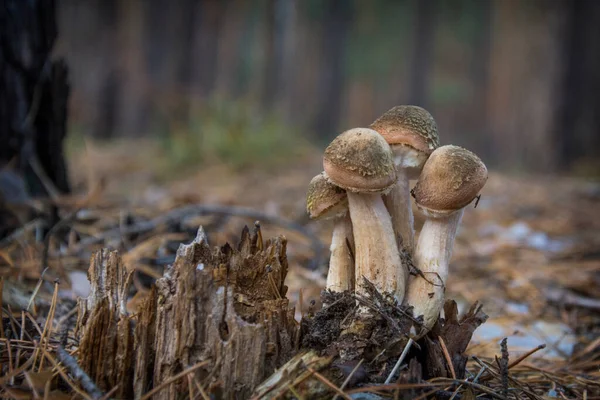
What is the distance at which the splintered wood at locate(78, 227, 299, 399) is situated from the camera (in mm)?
1117

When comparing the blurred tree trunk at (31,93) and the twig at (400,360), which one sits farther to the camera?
the blurred tree trunk at (31,93)

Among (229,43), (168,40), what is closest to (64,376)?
(168,40)

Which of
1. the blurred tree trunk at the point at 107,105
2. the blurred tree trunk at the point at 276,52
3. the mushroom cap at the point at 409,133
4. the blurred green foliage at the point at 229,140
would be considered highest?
the blurred tree trunk at the point at 276,52

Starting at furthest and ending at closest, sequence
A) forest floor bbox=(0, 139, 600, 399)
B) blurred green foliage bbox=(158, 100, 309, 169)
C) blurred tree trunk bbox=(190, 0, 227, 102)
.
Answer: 1. blurred tree trunk bbox=(190, 0, 227, 102)
2. blurred green foliage bbox=(158, 100, 309, 169)
3. forest floor bbox=(0, 139, 600, 399)

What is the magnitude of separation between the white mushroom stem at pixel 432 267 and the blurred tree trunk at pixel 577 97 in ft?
29.8

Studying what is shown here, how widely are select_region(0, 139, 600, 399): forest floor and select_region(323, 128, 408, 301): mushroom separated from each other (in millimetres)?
302

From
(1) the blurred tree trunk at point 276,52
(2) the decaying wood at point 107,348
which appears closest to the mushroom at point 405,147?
(2) the decaying wood at point 107,348

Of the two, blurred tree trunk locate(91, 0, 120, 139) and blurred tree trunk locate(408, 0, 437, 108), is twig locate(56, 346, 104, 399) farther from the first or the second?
blurred tree trunk locate(408, 0, 437, 108)

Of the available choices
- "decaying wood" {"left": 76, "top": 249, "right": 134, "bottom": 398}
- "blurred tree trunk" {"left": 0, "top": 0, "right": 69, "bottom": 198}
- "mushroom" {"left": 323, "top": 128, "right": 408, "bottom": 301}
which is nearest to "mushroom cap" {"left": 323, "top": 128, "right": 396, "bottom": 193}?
"mushroom" {"left": 323, "top": 128, "right": 408, "bottom": 301}

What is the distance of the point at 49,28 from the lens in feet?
8.71

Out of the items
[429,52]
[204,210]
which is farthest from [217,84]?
[204,210]

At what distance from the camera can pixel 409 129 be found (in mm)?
1330

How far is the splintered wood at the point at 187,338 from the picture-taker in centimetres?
112

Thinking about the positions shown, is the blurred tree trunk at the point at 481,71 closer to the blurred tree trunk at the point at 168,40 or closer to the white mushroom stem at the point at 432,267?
the blurred tree trunk at the point at 168,40
